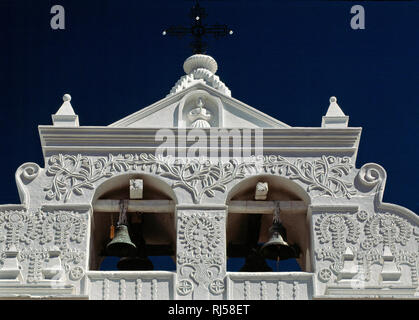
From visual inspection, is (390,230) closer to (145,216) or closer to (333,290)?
(333,290)

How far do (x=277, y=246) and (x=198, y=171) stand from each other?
1.89 m

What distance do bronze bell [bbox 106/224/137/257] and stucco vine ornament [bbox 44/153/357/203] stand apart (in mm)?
941

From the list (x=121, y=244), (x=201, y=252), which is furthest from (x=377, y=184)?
(x=121, y=244)

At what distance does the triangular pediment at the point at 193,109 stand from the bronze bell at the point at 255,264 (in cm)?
236

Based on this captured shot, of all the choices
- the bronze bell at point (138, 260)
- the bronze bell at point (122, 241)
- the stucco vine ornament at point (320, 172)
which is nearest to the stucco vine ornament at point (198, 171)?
the stucco vine ornament at point (320, 172)

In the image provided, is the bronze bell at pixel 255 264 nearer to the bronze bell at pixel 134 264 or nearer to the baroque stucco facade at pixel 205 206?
the baroque stucco facade at pixel 205 206

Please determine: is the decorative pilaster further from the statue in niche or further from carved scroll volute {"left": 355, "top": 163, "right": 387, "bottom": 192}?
carved scroll volute {"left": 355, "top": 163, "right": 387, "bottom": 192}

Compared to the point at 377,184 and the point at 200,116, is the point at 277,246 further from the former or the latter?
the point at 200,116

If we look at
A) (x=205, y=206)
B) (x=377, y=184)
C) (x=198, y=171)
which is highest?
(x=198, y=171)

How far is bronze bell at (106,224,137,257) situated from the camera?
2717 cm

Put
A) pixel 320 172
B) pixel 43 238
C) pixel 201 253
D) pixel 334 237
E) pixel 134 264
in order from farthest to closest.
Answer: pixel 134 264 → pixel 320 172 → pixel 334 237 → pixel 43 238 → pixel 201 253

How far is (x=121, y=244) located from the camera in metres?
27.2
